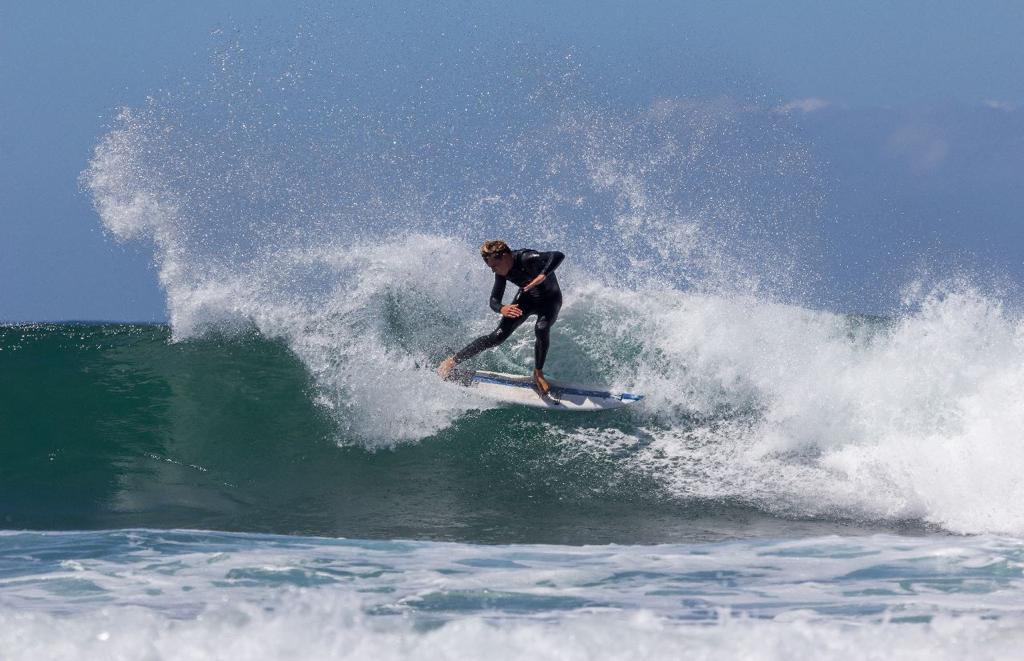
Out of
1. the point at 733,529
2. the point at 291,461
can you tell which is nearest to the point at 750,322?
the point at 733,529

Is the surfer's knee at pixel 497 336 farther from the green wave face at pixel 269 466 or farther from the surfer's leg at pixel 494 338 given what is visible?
the green wave face at pixel 269 466

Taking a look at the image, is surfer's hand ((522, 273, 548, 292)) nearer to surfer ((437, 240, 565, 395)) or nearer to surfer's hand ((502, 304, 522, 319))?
surfer ((437, 240, 565, 395))

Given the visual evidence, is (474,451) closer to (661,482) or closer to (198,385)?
(661,482)

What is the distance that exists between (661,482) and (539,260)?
2.16 m

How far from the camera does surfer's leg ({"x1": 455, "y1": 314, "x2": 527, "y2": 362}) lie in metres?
8.59

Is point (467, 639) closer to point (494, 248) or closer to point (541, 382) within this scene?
point (494, 248)

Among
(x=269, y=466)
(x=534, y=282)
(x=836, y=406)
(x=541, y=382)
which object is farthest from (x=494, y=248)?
(x=836, y=406)

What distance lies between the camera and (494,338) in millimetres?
8734

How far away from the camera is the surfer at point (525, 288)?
8016 millimetres

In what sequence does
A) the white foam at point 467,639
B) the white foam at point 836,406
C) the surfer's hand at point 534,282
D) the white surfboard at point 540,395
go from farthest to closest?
the white surfboard at point 540,395
the surfer's hand at point 534,282
the white foam at point 836,406
the white foam at point 467,639

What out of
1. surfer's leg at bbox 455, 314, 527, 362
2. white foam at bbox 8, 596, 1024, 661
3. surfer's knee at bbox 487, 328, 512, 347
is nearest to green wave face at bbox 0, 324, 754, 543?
surfer's leg at bbox 455, 314, 527, 362

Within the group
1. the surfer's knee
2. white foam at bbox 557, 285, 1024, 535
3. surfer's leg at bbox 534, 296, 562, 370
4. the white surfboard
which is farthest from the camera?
the white surfboard

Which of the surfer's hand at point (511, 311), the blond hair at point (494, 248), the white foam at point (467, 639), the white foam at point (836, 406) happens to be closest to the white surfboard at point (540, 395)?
the white foam at point (836, 406)

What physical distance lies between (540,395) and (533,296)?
107 cm
